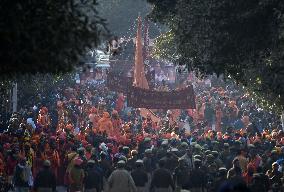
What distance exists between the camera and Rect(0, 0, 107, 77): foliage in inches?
352

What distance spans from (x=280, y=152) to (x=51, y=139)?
5.68 metres

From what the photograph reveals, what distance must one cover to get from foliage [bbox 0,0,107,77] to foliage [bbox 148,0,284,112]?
7.52m

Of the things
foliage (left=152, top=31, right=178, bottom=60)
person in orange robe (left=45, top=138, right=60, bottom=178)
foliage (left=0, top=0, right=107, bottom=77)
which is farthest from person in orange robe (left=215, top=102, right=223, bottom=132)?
foliage (left=0, top=0, right=107, bottom=77)

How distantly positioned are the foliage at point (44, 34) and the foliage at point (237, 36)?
7.52 meters

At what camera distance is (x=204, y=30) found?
719 inches

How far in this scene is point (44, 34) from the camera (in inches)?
364

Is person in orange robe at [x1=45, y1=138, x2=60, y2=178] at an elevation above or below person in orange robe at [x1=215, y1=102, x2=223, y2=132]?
below

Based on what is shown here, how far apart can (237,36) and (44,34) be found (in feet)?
30.9

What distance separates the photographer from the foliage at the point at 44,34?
29.3ft

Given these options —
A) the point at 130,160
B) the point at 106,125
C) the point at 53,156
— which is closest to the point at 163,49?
the point at 106,125

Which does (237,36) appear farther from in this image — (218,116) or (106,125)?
(218,116)

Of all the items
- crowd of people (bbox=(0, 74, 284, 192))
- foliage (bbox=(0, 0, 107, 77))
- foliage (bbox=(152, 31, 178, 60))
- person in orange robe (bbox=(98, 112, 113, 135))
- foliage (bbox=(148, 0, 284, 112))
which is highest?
foliage (bbox=(152, 31, 178, 60))

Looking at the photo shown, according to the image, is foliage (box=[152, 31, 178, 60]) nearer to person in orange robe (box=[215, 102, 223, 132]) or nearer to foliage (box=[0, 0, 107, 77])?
person in orange robe (box=[215, 102, 223, 132])

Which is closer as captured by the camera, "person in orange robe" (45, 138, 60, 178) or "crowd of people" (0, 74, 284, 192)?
"crowd of people" (0, 74, 284, 192)
